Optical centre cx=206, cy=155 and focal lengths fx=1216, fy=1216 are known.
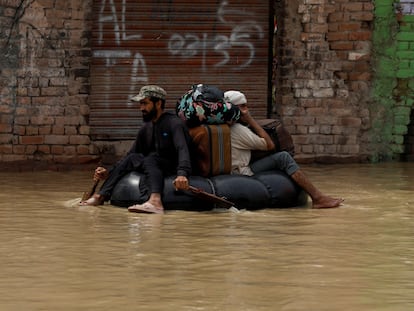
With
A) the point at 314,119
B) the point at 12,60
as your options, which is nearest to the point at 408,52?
the point at 314,119

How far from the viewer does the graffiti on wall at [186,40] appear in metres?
15.0

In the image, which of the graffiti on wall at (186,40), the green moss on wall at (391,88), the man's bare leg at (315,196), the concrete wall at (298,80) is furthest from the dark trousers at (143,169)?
the green moss on wall at (391,88)

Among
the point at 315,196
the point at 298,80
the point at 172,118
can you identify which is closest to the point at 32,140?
the point at 298,80

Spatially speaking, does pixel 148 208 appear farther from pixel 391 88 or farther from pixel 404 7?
pixel 404 7

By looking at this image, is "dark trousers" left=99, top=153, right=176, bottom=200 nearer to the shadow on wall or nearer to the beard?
the beard

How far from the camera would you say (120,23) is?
15070 millimetres

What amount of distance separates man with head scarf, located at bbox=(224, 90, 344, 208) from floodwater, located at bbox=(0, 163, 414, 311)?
0.19 metres

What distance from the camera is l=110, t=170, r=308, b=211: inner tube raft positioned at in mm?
10766

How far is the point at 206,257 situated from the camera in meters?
8.23

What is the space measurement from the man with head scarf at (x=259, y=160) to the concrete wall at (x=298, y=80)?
4037mm

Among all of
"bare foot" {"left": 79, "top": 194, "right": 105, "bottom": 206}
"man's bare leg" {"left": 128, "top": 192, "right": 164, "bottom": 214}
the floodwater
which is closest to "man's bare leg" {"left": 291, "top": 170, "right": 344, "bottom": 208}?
the floodwater

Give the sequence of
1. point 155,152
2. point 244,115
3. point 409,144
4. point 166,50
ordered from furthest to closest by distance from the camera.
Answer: point 409,144, point 166,50, point 244,115, point 155,152

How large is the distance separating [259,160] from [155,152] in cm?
101

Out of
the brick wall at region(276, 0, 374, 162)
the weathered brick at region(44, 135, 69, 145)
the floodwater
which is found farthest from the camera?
the brick wall at region(276, 0, 374, 162)
